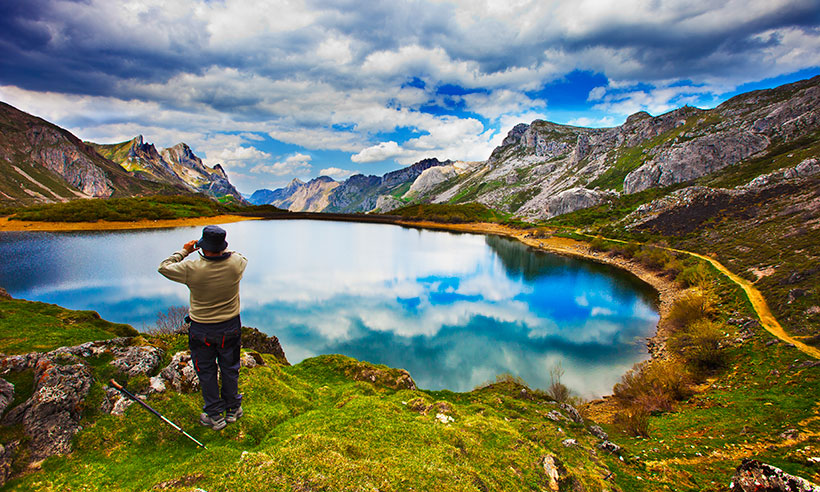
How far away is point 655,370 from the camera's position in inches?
813

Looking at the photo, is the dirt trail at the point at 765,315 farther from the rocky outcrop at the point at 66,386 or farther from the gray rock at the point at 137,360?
the gray rock at the point at 137,360

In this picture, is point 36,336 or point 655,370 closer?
point 36,336

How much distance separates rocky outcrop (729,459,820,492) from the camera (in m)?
6.09

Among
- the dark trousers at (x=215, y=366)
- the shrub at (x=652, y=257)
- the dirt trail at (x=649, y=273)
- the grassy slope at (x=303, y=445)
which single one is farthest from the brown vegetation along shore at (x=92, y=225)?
the shrub at (x=652, y=257)

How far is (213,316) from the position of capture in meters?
6.22

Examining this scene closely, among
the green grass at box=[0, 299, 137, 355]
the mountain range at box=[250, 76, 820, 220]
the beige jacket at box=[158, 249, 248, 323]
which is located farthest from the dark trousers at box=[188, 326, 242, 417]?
the mountain range at box=[250, 76, 820, 220]

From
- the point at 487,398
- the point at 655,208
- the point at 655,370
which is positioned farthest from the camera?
the point at 655,208

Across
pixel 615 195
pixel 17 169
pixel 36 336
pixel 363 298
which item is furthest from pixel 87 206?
pixel 615 195

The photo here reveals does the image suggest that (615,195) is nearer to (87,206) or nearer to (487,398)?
(487,398)

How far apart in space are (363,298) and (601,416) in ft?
82.9

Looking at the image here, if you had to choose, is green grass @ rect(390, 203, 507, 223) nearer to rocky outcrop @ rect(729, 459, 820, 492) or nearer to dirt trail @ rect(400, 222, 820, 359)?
dirt trail @ rect(400, 222, 820, 359)

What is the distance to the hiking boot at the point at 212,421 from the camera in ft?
20.7

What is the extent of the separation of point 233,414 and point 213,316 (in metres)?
2.28

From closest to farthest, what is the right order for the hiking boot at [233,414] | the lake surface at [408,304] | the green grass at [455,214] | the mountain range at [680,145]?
the hiking boot at [233,414], the lake surface at [408,304], the mountain range at [680,145], the green grass at [455,214]
